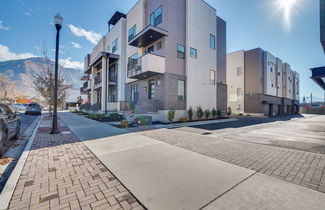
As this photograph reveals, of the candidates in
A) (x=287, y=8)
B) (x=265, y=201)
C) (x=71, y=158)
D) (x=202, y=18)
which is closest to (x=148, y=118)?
(x=71, y=158)

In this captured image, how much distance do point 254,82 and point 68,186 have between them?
96.5 feet

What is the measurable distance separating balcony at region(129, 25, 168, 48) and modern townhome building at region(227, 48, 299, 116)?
65.8 ft

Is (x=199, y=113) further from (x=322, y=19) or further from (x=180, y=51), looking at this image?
(x=322, y=19)

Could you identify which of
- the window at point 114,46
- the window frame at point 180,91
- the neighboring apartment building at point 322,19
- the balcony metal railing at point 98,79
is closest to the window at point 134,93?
the window frame at point 180,91

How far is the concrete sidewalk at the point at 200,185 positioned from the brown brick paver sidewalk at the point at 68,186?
223mm

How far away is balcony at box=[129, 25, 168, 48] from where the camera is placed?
12495 millimetres

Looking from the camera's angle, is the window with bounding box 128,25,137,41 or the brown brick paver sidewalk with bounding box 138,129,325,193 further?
the window with bounding box 128,25,137,41

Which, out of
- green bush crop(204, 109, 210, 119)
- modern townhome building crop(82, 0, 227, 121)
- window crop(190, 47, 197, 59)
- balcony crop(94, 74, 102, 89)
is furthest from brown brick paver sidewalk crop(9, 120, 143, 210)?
balcony crop(94, 74, 102, 89)

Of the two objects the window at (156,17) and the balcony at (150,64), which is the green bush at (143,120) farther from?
the window at (156,17)

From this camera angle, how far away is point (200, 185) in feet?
9.02

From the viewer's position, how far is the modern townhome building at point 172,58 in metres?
13.4

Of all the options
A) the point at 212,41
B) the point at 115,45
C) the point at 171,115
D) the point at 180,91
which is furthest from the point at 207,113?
the point at 115,45

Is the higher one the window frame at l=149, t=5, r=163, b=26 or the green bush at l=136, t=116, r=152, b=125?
the window frame at l=149, t=5, r=163, b=26

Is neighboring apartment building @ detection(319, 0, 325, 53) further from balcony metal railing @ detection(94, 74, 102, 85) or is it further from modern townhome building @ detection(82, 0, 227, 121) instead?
balcony metal railing @ detection(94, 74, 102, 85)
